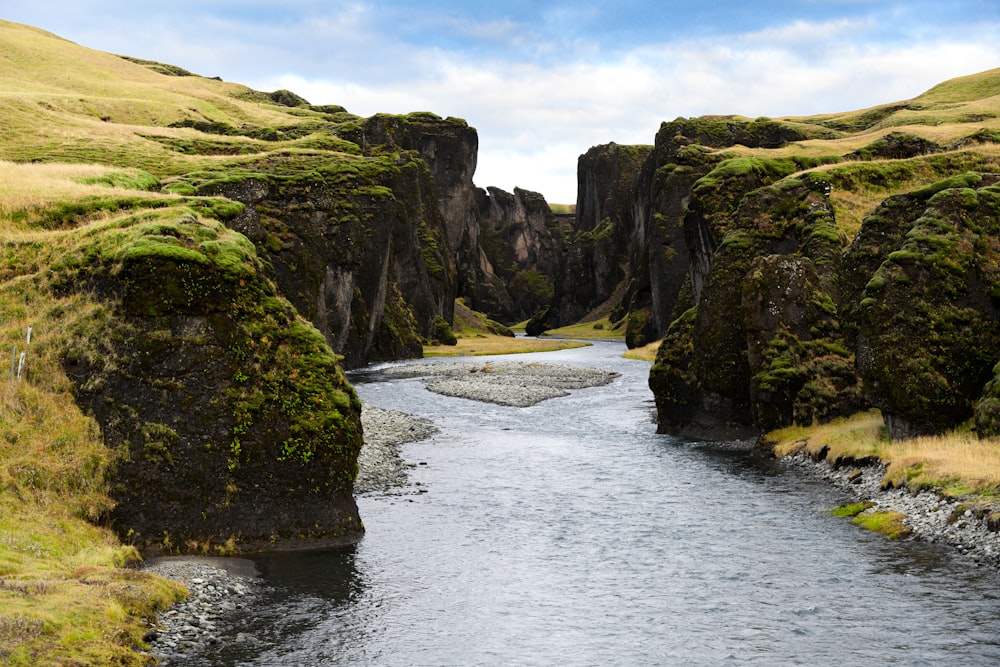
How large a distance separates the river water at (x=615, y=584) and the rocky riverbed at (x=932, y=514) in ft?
2.70

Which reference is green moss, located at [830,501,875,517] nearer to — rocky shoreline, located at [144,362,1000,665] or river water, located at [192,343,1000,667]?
rocky shoreline, located at [144,362,1000,665]

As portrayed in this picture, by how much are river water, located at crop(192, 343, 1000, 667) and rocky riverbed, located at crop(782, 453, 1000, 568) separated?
823 millimetres

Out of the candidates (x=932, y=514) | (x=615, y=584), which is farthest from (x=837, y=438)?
(x=615, y=584)

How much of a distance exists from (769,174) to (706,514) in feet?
144

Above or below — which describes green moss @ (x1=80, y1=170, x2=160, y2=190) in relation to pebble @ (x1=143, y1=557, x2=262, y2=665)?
above

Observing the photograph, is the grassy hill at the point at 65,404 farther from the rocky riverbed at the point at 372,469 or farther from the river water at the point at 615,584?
the river water at the point at 615,584

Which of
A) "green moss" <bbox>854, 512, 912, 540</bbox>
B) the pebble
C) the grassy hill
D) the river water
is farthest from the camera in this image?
"green moss" <bbox>854, 512, 912, 540</bbox>

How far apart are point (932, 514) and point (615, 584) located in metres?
13.1

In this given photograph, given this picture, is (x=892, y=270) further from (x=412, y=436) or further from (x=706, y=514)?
(x=412, y=436)

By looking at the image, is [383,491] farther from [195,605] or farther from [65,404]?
[195,605]

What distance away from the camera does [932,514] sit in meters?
29.3

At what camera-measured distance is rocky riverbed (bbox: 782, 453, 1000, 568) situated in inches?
1013

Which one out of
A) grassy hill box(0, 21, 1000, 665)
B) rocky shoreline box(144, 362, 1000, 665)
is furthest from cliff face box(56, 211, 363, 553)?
rocky shoreline box(144, 362, 1000, 665)

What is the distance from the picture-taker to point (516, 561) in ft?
87.1
